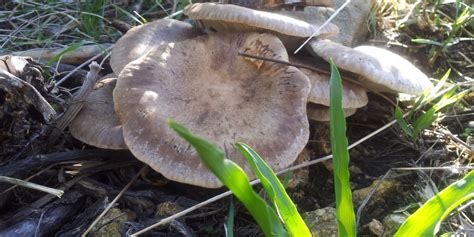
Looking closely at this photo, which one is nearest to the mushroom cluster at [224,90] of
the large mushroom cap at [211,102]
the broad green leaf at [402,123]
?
the large mushroom cap at [211,102]

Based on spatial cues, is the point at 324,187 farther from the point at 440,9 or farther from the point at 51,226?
the point at 440,9

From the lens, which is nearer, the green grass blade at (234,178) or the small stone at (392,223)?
the green grass blade at (234,178)

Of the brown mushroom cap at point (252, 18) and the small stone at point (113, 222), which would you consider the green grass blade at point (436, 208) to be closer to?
the brown mushroom cap at point (252, 18)

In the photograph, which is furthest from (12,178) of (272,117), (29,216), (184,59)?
(272,117)

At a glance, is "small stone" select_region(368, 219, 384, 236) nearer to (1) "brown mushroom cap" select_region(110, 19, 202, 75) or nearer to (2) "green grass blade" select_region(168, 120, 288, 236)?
(2) "green grass blade" select_region(168, 120, 288, 236)

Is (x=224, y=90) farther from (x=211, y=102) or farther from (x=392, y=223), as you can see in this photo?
(x=392, y=223)

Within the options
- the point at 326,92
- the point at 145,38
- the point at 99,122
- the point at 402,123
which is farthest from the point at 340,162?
the point at 145,38

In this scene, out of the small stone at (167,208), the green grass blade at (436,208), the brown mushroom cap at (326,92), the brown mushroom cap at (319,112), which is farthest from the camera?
the brown mushroom cap at (319,112)
